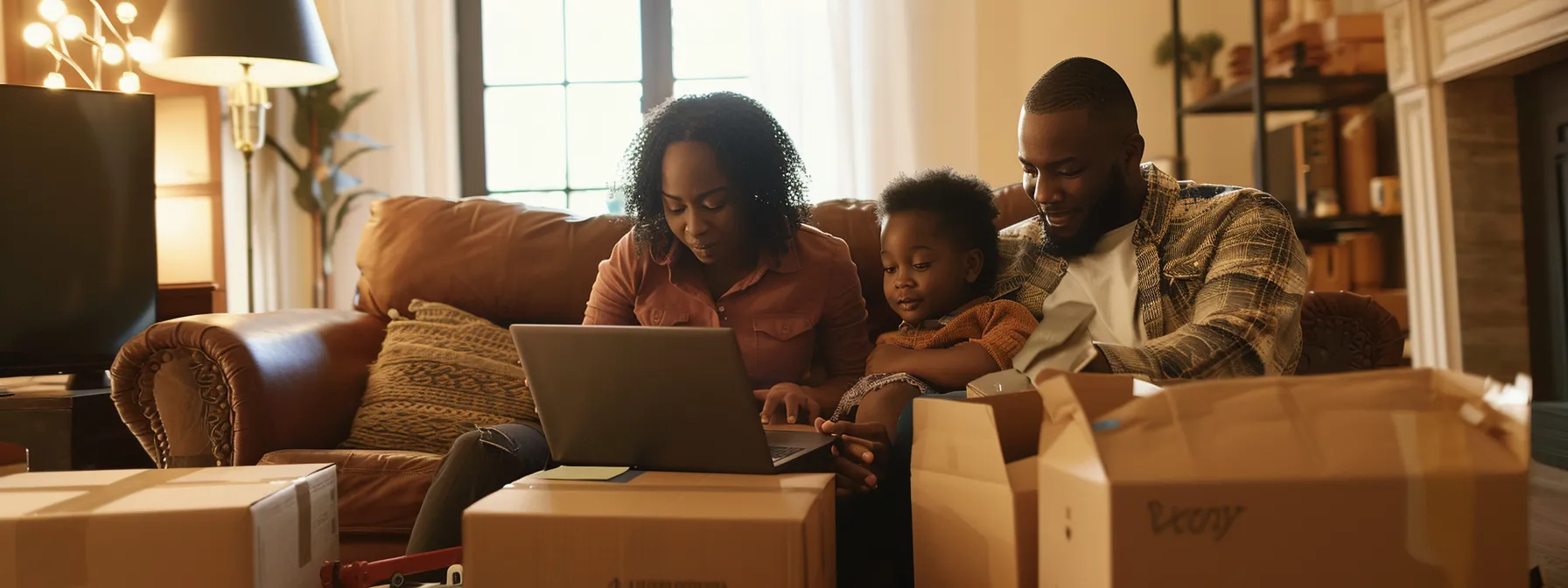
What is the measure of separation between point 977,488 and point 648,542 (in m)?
0.29

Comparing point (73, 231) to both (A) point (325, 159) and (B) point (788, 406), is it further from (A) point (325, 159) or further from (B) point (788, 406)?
(B) point (788, 406)

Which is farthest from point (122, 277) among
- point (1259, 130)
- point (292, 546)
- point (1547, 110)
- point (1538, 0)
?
point (1547, 110)

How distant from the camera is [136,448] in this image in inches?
81.8

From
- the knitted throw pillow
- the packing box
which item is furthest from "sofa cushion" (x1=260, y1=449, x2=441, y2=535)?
the packing box

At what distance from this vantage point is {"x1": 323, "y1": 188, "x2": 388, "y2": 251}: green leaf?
3.40 meters

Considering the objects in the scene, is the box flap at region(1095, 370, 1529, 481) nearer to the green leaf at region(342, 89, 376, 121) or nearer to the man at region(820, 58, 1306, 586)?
the man at region(820, 58, 1306, 586)

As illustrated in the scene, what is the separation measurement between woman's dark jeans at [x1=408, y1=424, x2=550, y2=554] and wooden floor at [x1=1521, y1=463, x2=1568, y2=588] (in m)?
1.36

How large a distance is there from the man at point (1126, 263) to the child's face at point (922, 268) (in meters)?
0.11

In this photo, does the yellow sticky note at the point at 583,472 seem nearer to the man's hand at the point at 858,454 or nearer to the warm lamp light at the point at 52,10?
the man's hand at the point at 858,454

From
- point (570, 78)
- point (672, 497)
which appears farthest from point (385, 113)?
point (672, 497)

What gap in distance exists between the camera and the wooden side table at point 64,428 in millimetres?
1959

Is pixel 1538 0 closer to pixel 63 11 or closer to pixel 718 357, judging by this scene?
pixel 718 357

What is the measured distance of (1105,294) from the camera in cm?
145

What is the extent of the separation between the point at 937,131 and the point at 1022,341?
79.1 inches
